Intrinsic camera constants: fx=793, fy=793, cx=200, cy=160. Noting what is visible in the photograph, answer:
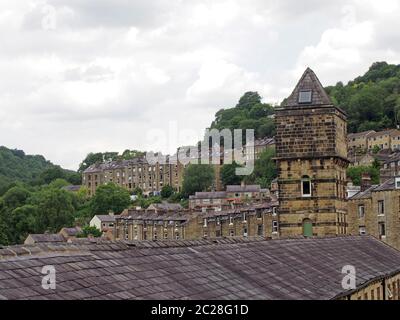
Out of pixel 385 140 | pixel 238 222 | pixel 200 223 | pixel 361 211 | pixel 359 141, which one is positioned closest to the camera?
pixel 361 211

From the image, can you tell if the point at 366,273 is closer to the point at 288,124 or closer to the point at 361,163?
the point at 288,124

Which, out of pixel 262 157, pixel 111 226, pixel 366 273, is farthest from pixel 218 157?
pixel 366 273

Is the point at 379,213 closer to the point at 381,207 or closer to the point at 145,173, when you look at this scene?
the point at 381,207

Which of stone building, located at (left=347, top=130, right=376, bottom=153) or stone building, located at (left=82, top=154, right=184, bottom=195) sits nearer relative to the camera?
stone building, located at (left=347, top=130, right=376, bottom=153)

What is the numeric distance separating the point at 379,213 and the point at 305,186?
19.1m

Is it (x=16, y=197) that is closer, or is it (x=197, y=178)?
(x=197, y=178)

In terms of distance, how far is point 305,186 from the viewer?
38.6m

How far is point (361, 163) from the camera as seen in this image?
134 metres

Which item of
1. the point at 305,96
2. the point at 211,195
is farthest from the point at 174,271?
the point at 211,195

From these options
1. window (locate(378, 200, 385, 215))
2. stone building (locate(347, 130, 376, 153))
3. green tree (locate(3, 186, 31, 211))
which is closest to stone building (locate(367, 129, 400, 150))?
stone building (locate(347, 130, 376, 153))

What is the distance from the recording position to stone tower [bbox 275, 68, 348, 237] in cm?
3828

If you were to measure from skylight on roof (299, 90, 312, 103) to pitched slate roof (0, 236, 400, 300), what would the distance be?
54.8 ft

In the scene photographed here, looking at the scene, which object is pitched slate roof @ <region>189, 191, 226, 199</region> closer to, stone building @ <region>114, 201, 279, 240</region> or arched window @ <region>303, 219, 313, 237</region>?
stone building @ <region>114, 201, 279, 240</region>

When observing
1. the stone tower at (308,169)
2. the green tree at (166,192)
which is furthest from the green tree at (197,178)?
the stone tower at (308,169)
